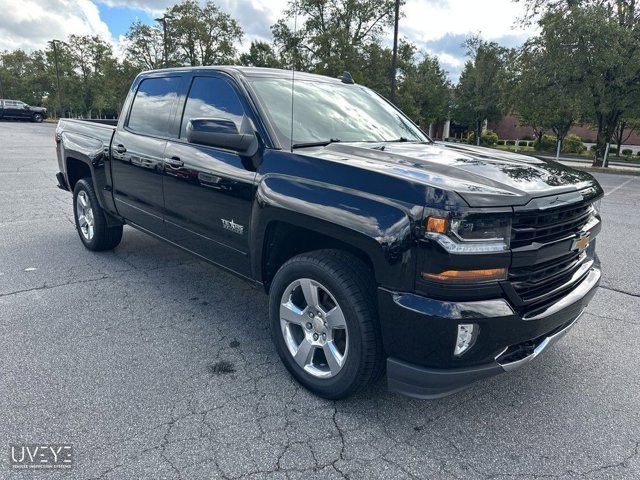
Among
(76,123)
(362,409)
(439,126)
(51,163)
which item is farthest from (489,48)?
(362,409)

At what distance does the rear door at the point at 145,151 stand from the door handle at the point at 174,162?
0.38 ft

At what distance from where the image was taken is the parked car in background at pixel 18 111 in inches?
1614

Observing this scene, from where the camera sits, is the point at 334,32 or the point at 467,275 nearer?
the point at 467,275

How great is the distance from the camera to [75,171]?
562 cm

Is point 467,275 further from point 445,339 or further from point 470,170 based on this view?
point 470,170

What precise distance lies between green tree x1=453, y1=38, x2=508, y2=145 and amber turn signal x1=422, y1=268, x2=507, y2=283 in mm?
33630

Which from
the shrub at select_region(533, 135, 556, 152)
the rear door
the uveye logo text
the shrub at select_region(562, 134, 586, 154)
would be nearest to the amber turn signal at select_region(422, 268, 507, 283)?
the uveye logo text

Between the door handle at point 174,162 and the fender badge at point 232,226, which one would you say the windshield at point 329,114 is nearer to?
the fender badge at point 232,226

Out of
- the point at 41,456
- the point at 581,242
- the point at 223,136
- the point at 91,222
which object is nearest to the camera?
the point at 41,456

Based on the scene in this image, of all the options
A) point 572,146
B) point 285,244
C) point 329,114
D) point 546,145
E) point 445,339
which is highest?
point 329,114

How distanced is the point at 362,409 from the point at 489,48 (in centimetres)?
3693

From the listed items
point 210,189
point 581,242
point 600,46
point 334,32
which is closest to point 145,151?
point 210,189

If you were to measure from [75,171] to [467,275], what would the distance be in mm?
5123

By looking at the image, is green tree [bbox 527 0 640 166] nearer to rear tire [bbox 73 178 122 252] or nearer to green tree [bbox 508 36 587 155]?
green tree [bbox 508 36 587 155]
